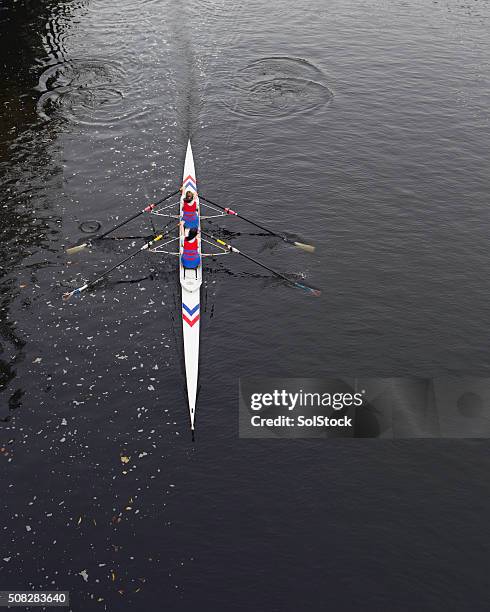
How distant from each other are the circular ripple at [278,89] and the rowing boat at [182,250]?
15710 mm

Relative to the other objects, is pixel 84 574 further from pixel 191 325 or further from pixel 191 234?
pixel 191 234

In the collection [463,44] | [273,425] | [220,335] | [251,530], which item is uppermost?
[463,44]

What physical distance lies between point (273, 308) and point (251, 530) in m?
17.0

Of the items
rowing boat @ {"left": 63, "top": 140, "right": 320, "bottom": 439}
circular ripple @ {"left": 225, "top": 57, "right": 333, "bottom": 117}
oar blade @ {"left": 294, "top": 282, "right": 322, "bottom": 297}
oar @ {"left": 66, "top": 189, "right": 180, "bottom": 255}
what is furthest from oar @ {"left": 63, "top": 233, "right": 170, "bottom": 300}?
circular ripple @ {"left": 225, "top": 57, "right": 333, "bottom": 117}


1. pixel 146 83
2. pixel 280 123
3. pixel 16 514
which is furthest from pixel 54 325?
→ pixel 146 83

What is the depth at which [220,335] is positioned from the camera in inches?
A: 1506

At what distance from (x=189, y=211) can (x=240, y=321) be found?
31.0 ft

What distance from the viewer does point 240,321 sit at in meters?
39.3

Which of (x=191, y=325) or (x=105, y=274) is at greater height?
(x=105, y=274)

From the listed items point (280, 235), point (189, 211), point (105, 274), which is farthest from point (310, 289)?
point (105, 274)

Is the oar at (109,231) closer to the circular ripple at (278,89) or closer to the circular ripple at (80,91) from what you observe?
the circular ripple at (80,91)

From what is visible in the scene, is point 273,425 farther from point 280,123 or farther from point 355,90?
point 355,90

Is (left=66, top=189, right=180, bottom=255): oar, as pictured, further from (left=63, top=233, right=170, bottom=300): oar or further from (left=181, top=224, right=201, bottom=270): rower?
(left=181, top=224, right=201, bottom=270): rower

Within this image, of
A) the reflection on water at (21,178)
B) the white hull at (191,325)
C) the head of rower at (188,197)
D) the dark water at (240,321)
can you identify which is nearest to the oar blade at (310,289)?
the dark water at (240,321)
